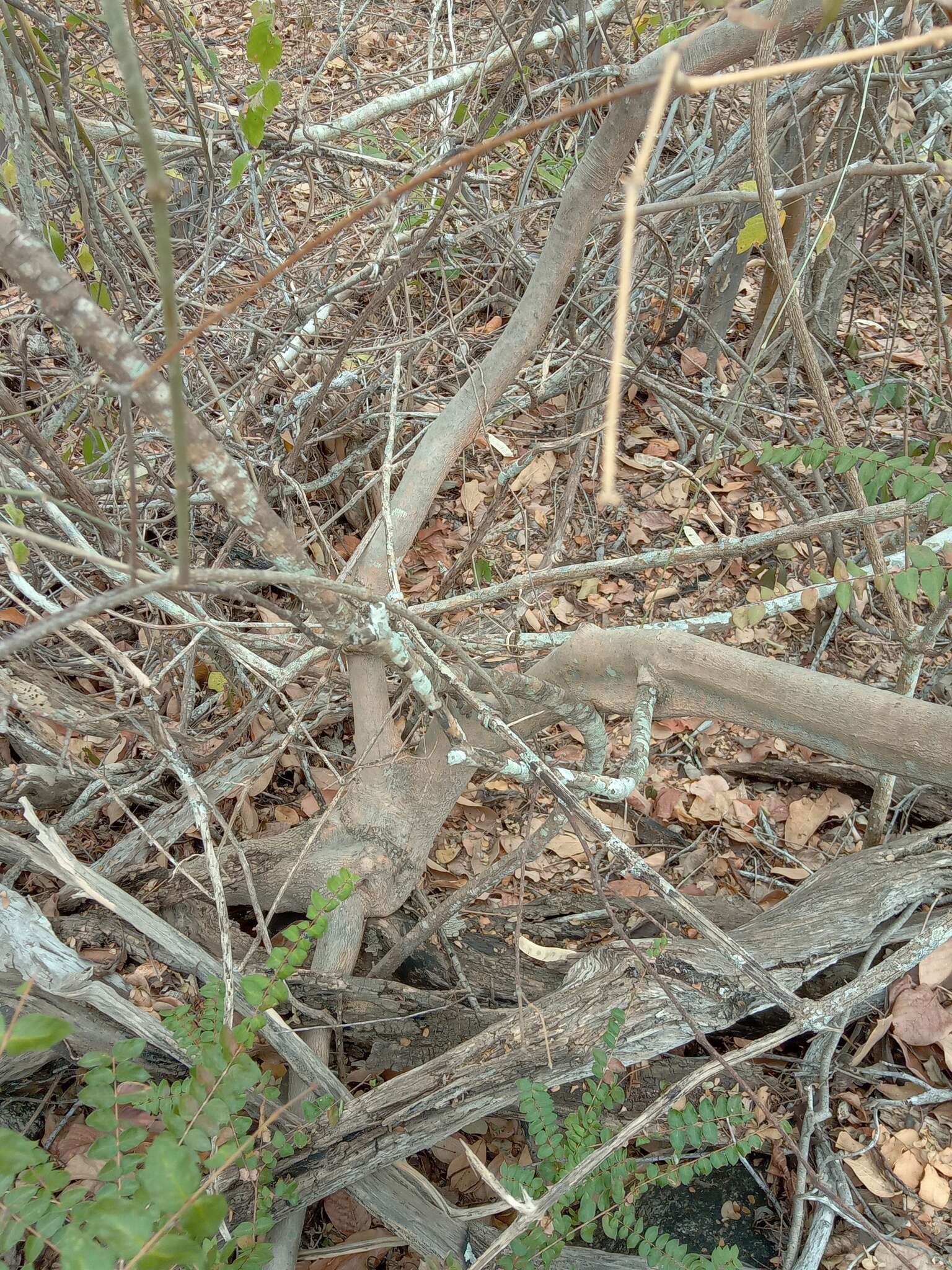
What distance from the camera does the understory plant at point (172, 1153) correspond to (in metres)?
0.90

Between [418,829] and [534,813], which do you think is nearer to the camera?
[418,829]

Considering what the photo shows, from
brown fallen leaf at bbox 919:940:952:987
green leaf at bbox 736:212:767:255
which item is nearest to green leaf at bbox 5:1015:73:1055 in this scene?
brown fallen leaf at bbox 919:940:952:987

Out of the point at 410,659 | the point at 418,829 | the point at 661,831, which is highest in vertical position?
the point at 410,659

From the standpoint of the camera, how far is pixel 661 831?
2529 mm

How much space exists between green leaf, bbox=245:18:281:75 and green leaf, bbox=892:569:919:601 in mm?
1733

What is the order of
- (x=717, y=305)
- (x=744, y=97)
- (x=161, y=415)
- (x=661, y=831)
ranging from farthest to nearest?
(x=744, y=97) < (x=717, y=305) < (x=661, y=831) < (x=161, y=415)

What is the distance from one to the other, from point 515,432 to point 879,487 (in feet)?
6.38

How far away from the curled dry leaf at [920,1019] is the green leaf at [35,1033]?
172cm

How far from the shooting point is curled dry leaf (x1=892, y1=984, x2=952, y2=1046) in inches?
73.2

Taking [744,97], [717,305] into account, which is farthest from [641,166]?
[744,97]

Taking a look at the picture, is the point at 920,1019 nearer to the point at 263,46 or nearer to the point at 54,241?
the point at 263,46

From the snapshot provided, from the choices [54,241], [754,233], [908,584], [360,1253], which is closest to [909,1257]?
[360,1253]

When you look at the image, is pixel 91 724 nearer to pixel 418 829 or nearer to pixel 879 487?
pixel 418 829

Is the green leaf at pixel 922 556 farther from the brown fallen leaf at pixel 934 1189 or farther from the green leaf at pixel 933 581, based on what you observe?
the brown fallen leaf at pixel 934 1189
